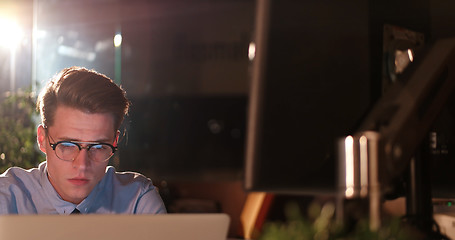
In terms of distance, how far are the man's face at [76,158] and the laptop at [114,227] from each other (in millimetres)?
1032

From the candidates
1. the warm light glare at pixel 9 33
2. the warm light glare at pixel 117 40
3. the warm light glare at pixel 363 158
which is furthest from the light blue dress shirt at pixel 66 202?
the warm light glare at pixel 363 158

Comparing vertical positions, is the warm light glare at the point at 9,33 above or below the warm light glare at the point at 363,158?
above

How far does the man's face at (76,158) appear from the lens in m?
1.92

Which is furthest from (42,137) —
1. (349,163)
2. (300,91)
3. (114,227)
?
(349,163)

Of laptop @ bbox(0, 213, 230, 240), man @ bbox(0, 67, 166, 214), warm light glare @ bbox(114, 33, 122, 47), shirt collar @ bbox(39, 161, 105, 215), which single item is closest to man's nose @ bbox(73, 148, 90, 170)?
man @ bbox(0, 67, 166, 214)

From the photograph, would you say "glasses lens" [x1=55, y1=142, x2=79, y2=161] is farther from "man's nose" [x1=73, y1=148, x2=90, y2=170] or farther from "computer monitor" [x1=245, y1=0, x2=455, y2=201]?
"computer monitor" [x1=245, y1=0, x2=455, y2=201]

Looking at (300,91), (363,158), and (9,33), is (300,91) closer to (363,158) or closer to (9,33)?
(363,158)

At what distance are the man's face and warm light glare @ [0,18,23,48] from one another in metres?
0.94

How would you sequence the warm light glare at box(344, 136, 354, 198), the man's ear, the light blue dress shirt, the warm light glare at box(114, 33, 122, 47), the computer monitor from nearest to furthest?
the warm light glare at box(344, 136, 354, 198)
the computer monitor
the light blue dress shirt
the man's ear
the warm light glare at box(114, 33, 122, 47)

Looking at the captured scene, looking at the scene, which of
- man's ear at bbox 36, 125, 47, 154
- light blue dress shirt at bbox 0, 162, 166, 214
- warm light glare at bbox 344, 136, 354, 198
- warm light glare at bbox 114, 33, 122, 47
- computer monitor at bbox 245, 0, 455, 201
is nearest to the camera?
warm light glare at bbox 344, 136, 354, 198

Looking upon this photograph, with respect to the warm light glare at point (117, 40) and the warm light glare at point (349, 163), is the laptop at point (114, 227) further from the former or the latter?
the warm light glare at point (117, 40)

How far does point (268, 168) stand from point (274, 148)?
0.12 ft

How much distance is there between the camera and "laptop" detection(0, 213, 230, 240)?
0.89 m

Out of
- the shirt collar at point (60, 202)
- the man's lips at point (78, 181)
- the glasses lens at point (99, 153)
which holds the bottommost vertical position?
the shirt collar at point (60, 202)
